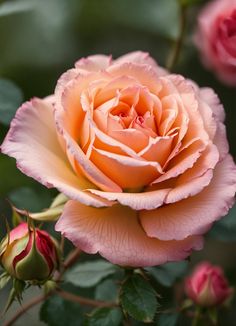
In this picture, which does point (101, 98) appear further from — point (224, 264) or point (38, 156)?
point (224, 264)

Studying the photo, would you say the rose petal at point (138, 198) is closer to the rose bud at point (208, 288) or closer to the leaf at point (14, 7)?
the rose bud at point (208, 288)

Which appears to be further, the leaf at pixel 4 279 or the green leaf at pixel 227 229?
the green leaf at pixel 227 229

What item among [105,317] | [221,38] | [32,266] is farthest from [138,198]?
[221,38]

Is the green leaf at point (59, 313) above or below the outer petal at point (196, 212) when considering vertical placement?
below

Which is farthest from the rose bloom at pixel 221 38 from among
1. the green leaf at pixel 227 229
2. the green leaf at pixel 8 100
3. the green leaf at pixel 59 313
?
the green leaf at pixel 59 313

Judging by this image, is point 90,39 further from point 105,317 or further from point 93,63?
point 105,317

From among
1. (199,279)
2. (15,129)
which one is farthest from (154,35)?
(15,129)

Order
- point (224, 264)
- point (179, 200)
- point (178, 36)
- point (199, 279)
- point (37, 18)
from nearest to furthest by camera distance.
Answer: point (179, 200), point (199, 279), point (178, 36), point (37, 18), point (224, 264)
